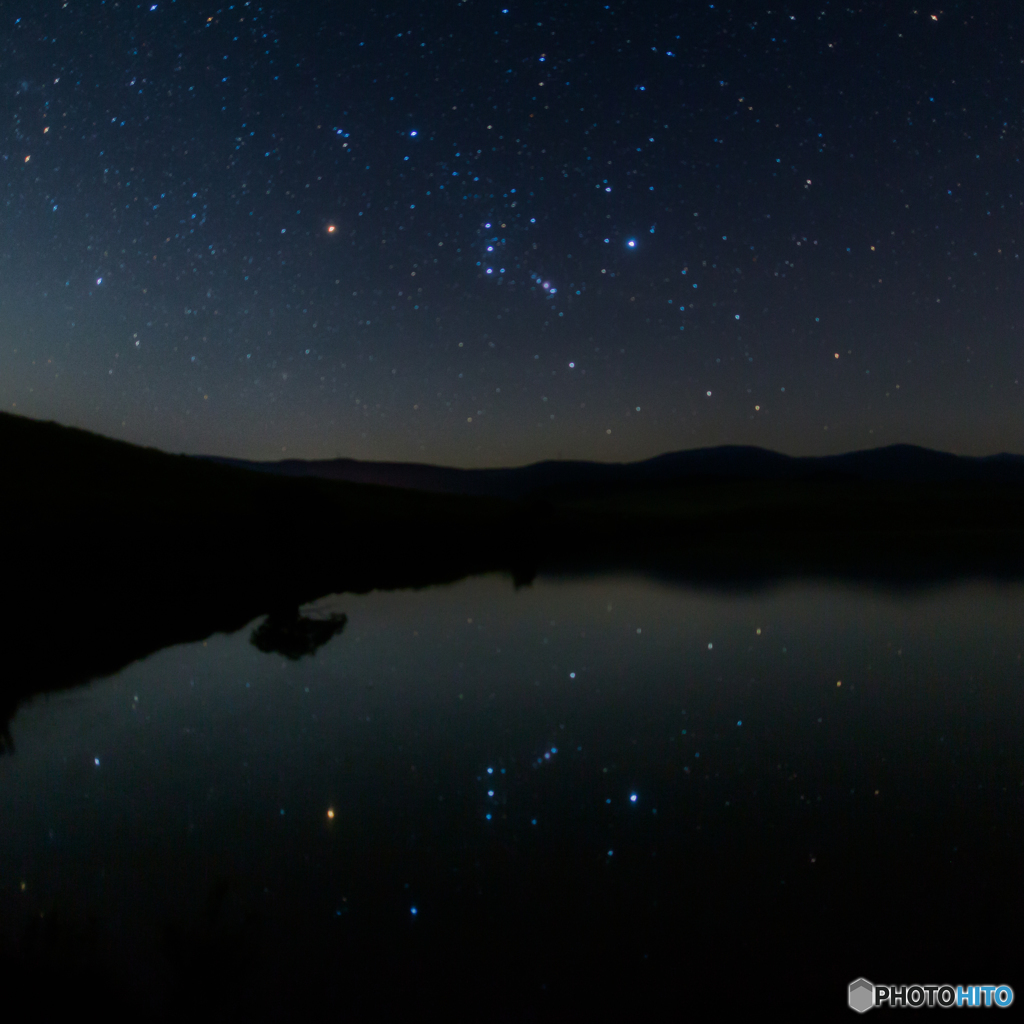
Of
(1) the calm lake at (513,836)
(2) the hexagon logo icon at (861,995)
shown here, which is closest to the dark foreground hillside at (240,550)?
(1) the calm lake at (513,836)

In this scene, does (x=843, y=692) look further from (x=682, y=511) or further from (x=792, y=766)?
(x=682, y=511)

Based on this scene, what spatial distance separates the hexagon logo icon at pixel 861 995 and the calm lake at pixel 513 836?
0.10 m

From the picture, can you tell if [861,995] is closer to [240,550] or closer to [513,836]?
[513,836]

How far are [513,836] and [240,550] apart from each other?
3051 centimetres

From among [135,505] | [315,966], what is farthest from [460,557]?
[315,966]

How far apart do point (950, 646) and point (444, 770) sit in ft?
44.7

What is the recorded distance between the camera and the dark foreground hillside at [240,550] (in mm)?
19500

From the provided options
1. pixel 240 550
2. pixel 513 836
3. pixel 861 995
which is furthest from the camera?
pixel 240 550

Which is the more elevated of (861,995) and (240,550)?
(240,550)

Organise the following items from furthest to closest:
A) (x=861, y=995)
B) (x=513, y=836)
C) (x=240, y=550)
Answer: (x=240, y=550) < (x=513, y=836) < (x=861, y=995)

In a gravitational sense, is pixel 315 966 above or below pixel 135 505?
below

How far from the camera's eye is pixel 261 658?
1639cm

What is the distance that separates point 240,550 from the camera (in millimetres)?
34750

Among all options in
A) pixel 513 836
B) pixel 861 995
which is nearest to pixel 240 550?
pixel 513 836
